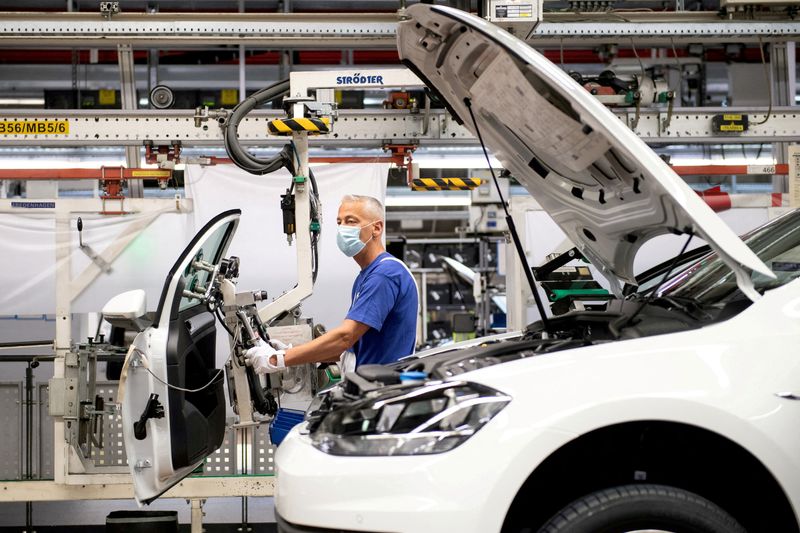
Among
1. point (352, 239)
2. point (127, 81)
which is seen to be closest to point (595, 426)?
point (352, 239)

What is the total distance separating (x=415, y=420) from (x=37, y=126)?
4370 mm

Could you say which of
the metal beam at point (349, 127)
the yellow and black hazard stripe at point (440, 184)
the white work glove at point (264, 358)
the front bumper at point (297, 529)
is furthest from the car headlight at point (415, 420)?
the yellow and black hazard stripe at point (440, 184)

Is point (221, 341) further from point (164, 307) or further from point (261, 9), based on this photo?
point (261, 9)

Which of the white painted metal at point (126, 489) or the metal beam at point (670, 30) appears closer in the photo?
the white painted metal at point (126, 489)

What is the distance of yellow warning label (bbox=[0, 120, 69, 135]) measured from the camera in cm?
562

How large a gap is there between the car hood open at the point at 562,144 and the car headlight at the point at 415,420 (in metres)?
0.76

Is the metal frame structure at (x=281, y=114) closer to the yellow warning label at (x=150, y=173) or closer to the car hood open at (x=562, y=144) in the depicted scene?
the yellow warning label at (x=150, y=173)

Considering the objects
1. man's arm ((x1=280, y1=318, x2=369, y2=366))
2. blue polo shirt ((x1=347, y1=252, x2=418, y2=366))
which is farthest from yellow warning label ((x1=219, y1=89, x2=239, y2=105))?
man's arm ((x1=280, y1=318, x2=369, y2=366))

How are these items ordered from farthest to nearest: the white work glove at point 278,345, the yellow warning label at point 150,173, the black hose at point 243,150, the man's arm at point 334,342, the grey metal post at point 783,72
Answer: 1. the grey metal post at point 783,72
2. the yellow warning label at point 150,173
3. the black hose at point 243,150
4. the white work glove at point 278,345
5. the man's arm at point 334,342

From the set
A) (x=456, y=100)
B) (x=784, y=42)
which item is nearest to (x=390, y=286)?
(x=456, y=100)

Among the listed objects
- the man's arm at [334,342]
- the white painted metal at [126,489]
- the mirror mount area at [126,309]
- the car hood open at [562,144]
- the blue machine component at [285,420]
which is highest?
the car hood open at [562,144]

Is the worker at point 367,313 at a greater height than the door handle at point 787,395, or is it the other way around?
the worker at point 367,313

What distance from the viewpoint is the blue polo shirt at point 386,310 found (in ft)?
11.4

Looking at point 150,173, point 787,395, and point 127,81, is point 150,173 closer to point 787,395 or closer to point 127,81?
point 127,81
